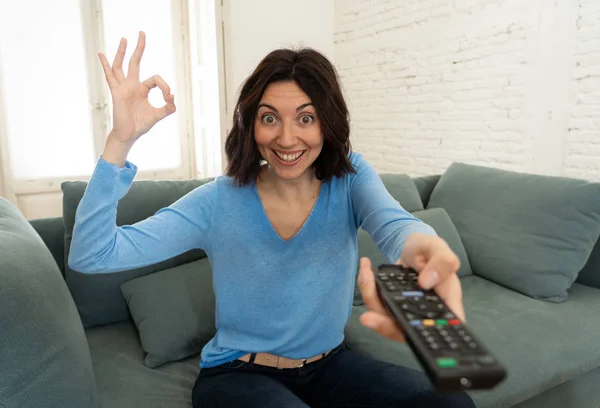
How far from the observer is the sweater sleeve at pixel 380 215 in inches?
30.0

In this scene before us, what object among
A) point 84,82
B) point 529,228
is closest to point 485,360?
point 529,228

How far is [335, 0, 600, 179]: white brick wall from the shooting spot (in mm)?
2156

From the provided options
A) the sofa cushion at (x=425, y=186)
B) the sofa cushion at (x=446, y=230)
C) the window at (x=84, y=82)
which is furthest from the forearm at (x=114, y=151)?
the window at (x=84, y=82)

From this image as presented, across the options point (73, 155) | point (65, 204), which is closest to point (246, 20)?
point (73, 155)

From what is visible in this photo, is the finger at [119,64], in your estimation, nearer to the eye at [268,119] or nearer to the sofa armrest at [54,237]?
the eye at [268,119]

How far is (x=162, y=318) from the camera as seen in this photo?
1.19 metres

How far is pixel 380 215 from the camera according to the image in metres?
0.85

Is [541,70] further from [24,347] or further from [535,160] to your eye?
[24,347]

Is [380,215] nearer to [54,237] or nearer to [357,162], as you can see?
[357,162]

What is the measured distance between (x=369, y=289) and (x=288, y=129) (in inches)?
17.0

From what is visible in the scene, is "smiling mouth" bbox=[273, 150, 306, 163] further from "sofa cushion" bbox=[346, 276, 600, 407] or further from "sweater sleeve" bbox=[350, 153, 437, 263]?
"sofa cushion" bbox=[346, 276, 600, 407]

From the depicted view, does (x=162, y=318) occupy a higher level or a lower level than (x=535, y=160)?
lower

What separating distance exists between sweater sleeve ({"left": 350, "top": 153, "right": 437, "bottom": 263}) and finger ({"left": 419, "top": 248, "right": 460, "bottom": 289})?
0.12 meters

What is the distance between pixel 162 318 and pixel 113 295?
21 cm
